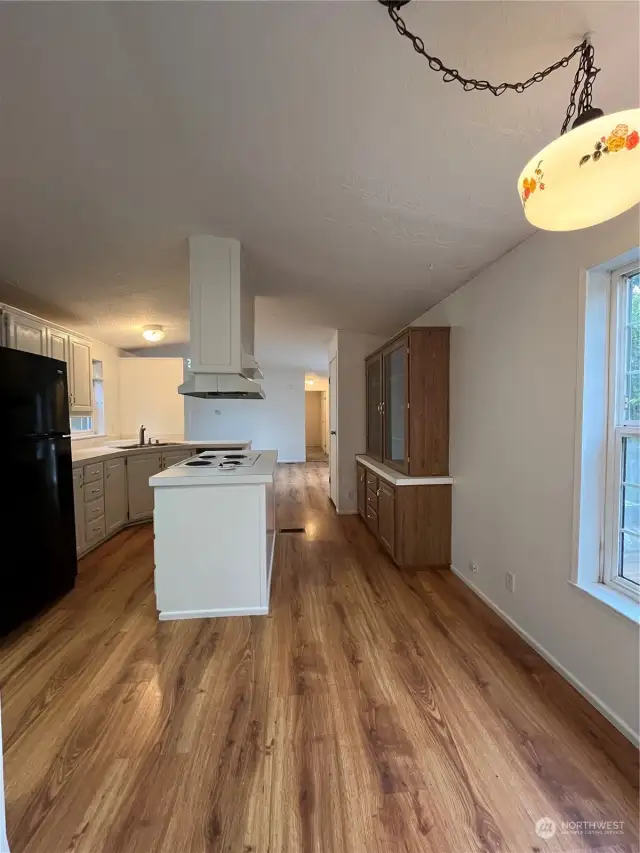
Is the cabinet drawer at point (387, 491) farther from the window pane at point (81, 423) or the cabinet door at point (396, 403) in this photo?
the window pane at point (81, 423)

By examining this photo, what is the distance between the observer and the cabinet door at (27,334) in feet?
11.1

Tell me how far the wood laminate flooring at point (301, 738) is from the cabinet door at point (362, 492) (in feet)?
6.84

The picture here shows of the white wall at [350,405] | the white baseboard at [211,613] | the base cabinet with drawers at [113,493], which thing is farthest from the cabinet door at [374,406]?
the base cabinet with drawers at [113,493]

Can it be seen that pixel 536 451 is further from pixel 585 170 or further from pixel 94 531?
pixel 94 531

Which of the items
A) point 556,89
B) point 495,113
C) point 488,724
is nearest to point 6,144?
point 495,113

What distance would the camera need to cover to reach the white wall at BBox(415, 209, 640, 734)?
175 cm

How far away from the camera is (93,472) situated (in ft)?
12.9

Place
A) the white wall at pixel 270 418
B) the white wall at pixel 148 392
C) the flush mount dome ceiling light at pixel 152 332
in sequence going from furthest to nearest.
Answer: the white wall at pixel 270 418 → the white wall at pixel 148 392 → the flush mount dome ceiling light at pixel 152 332

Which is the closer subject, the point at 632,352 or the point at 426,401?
the point at 632,352

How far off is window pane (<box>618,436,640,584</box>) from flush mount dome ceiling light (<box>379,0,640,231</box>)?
1177 mm

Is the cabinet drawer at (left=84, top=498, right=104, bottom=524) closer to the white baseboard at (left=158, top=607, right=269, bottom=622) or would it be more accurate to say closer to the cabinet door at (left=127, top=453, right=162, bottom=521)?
the cabinet door at (left=127, top=453, right=162, bottom=521)

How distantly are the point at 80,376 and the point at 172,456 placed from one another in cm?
139

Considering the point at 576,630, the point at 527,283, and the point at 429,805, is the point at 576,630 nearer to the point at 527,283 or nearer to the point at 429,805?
the point at 429,805

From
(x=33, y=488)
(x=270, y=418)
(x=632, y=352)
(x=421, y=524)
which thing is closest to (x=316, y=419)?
(x=270, y=418)
